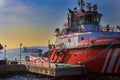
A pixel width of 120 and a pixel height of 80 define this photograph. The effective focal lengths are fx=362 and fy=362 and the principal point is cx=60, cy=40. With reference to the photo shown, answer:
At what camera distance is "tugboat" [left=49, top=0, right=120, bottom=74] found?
40062mm

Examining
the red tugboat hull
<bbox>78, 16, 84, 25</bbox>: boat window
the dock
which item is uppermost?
<bbox>78, 16, 84, 25</bbox>: boat window

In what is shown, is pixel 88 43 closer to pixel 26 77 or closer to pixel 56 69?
pixel 56 69

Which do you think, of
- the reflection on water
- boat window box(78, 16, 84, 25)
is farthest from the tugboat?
the reflection on water

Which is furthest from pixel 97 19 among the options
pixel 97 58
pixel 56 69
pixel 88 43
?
pixel 56 69

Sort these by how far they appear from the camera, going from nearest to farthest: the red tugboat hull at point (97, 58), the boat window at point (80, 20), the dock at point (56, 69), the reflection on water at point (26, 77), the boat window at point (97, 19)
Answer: the red tugboat hull at point (97, 58) → the dock at point (56, 69) → the reflection on water at point (26, 77) → the boat window at point (80, 20) → the boat window at point (97, 19)

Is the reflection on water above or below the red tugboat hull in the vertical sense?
below

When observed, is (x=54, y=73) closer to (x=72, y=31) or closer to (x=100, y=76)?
(x=100, y=76)

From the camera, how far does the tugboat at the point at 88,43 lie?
131ft

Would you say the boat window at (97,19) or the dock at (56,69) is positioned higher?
the boat window at (97,19)

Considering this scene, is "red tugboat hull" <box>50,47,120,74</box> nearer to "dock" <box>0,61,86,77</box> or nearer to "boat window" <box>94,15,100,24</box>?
"dock" <box>0,61,86,77</box>

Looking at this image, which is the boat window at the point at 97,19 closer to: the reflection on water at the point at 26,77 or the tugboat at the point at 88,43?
the tugboat at the point at 88,43

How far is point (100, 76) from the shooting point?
41375 millimetres

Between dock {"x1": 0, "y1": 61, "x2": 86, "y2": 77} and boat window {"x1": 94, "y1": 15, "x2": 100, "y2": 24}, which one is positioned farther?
boat window {"x1": 94, "y1": 15, "x2": 100, "y2": 24}

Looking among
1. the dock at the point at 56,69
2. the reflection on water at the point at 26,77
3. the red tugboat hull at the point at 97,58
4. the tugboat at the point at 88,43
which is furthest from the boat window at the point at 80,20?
the reflection on water at the point at 26,77
